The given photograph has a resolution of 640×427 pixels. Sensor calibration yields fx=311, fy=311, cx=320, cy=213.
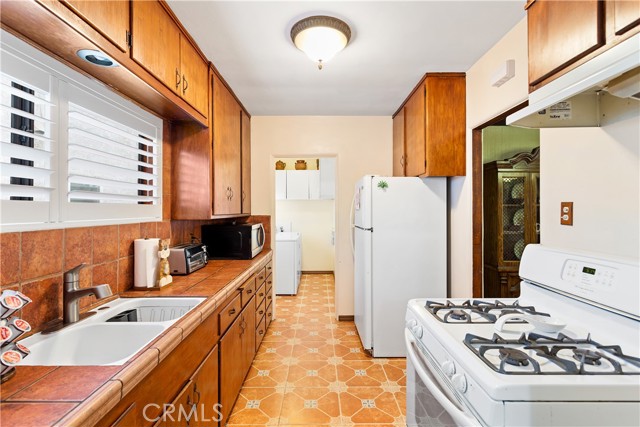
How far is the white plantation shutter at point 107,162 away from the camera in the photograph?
4.82ft

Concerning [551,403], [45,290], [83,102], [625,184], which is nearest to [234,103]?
[83,102]

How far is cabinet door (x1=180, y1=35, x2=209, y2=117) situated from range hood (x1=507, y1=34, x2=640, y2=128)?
1.79m

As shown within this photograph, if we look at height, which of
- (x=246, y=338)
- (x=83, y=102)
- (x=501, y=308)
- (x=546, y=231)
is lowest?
(x=246, y=338)

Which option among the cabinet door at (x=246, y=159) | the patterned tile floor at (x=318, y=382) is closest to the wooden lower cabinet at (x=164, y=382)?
the patterned tile floor at (x=318, y=382)

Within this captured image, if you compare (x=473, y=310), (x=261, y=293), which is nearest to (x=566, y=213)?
(x=473, y=310)

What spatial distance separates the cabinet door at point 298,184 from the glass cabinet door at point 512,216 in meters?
3.41

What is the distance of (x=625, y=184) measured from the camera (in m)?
1.19

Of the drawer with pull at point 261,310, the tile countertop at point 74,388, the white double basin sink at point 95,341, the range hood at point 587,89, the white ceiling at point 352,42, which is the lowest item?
the drawer with pull at point 261,310

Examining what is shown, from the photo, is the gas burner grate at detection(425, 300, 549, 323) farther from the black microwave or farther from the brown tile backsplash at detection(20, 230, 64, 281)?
the black microwave

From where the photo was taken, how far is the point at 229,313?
74.9 inches

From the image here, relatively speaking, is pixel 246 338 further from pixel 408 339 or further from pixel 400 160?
pixel 400 160

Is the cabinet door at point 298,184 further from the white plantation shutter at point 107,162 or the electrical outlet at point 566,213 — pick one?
the electrical outlet at point 566,213

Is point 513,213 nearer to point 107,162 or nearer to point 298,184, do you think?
point 107,162

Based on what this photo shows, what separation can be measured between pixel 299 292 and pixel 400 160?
2.72 m
